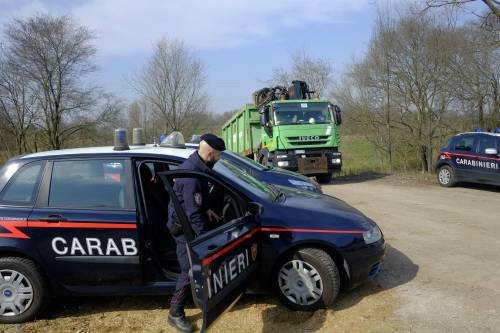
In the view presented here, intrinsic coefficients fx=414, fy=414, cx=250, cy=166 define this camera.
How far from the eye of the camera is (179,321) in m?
3.54

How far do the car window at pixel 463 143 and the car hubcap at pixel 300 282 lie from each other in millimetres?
9430

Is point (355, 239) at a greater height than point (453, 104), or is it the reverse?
point (453, 104)

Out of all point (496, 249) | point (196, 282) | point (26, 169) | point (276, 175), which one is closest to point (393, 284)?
point (496, 249)

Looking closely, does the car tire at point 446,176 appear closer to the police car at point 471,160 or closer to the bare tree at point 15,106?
the police car at point 471,160

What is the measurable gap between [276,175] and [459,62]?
14.3m

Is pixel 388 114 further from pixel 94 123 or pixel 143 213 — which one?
pixel 143 213

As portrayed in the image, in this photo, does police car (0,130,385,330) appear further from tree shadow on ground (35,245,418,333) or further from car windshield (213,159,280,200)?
tree shadow on ground (35,245,418,333)

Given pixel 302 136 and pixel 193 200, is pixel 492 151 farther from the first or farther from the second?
pixel 193 200

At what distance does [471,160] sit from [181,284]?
10213 mm

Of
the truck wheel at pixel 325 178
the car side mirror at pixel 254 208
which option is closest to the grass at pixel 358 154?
the truck wheel at pixel 325 178

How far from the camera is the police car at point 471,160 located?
10.7 meters

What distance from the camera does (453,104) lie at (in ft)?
60.1

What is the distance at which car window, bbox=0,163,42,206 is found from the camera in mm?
3818

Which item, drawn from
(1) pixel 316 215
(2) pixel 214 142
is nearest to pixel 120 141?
(2) pixel 214 142
